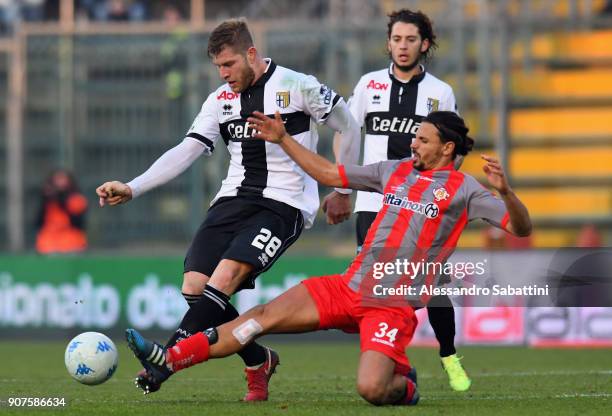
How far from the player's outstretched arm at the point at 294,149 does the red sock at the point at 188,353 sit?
1.13 meters

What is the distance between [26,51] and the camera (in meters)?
18.8

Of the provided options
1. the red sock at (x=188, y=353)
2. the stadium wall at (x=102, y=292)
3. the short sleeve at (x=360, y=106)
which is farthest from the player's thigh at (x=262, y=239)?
the stadium wall at (x=102, y=292)

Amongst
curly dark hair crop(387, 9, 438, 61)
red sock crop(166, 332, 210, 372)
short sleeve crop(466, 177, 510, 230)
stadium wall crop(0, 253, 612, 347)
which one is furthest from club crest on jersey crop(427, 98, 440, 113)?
stadium wall crop(0, 253, 612, 347)

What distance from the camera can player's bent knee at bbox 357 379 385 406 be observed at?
23.4 feet

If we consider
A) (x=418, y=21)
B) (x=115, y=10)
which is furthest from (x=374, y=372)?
(x=115, y=10)

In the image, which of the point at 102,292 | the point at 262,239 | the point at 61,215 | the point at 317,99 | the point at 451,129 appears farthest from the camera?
the point at 61,215

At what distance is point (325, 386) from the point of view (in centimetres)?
938

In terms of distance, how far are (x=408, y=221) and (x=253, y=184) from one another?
1289 millimetres

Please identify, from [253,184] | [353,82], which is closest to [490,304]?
[353,82]

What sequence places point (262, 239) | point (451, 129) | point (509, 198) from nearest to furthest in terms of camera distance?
point (509, 198) → point (451, 129) → point (262, 239)

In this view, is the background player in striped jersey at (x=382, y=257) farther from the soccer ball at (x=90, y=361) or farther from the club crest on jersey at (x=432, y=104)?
the club crest on jersey at (x=432, y=104)

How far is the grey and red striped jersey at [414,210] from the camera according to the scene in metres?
7.37

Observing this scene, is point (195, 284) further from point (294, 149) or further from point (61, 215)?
point (61, 215)

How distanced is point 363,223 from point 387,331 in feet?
6.93
